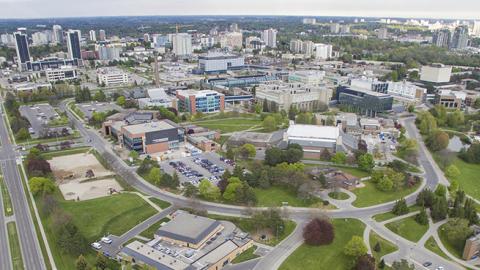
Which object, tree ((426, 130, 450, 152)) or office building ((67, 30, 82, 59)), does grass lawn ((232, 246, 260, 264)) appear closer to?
tree ((426, 130, 450, 152))

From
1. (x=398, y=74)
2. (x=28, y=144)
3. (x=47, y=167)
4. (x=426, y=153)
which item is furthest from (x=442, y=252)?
A: (x=398, y=74)

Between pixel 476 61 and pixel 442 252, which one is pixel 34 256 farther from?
pixel 476 61

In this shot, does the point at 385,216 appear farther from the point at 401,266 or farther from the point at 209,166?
the point at 209,166

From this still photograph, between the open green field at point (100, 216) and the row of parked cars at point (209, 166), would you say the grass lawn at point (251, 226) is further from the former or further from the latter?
the row of parked cars at point (209, 166)

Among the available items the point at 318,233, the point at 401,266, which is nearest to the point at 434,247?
the point at 401,266

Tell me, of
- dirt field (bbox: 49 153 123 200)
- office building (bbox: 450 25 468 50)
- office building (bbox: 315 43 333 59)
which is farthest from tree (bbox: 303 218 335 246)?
office building (bbox: 450 25 468 50)

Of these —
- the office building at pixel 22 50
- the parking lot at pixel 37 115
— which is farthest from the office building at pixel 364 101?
the office building at pixel 22 50

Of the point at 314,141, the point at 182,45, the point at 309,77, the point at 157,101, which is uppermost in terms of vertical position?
the point at 182,45
